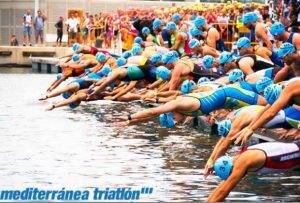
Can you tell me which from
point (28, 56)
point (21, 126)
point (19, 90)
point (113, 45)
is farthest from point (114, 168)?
point (28, 56)

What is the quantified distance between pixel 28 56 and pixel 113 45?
586 cm

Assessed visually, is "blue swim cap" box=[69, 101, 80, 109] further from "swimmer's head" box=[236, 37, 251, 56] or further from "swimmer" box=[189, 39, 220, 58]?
"swimmer's head" box=[236, 37, 251, 56]

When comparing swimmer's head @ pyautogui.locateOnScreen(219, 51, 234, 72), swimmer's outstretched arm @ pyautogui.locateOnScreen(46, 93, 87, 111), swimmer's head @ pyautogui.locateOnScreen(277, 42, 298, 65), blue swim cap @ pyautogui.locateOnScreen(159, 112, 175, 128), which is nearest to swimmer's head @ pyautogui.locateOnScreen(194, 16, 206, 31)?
swimmer's outstretched arm @ pyautogui.locateOnScreen(46, 93, 87, 111)

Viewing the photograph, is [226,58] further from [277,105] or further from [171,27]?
[277,105]

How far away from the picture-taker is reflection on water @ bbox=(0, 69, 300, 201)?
48.9 ft

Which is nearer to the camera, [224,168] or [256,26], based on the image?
[224,168]

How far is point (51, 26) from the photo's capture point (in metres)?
56.3

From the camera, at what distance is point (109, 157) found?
1822cm

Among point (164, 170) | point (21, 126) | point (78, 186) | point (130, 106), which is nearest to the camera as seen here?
point (78, 186)

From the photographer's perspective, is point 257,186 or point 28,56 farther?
point 28,56

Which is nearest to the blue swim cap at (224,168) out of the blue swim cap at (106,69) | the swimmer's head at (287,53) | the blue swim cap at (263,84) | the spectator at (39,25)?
the swimmer's head at (287,53)

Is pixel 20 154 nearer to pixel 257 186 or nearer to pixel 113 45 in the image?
pixel 257 186

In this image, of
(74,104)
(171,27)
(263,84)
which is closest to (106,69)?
(74,104)

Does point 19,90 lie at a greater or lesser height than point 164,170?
lesser
